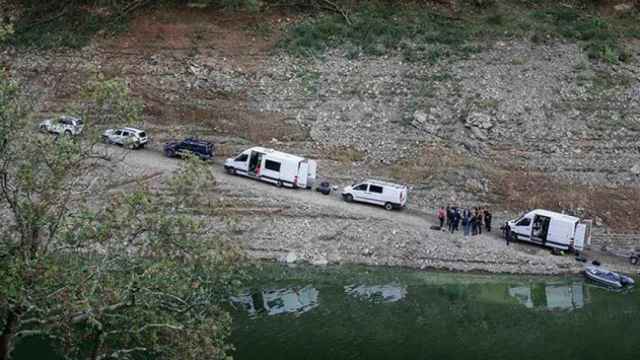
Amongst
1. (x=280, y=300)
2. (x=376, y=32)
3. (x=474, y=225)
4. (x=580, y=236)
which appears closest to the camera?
(x=280, y=300)

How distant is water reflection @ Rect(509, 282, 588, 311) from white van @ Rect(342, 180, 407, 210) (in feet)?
24.6

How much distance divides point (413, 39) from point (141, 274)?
3775cm

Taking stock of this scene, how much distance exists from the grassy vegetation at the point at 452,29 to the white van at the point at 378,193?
1137cm

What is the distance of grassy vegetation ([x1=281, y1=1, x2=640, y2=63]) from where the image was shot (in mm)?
56562

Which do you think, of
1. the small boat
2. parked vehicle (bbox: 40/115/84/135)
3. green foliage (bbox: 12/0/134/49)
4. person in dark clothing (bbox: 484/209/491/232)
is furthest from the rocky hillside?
parked vehicle (bbox: 40/115/84/135)

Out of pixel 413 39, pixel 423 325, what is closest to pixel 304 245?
pixel 423 325

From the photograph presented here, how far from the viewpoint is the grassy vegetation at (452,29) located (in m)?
56.6

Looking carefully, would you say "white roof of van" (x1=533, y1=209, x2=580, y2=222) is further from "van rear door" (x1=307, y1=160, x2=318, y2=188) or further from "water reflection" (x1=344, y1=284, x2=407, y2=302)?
"van rear door" (x1=307, y1=160, x2=318, y2=188)

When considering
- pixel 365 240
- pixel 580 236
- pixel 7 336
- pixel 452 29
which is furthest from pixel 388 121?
pixel 7 336

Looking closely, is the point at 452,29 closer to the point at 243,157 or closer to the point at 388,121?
the point at 388,121

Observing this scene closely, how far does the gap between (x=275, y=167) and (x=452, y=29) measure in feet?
54.7

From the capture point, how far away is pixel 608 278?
42938 mm

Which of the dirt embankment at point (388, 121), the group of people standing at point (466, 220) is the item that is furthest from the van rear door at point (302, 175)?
the group of people standing at point (466, 220)

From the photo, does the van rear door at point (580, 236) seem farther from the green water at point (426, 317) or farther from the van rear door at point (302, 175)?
the van rear door at point (302, 175)
